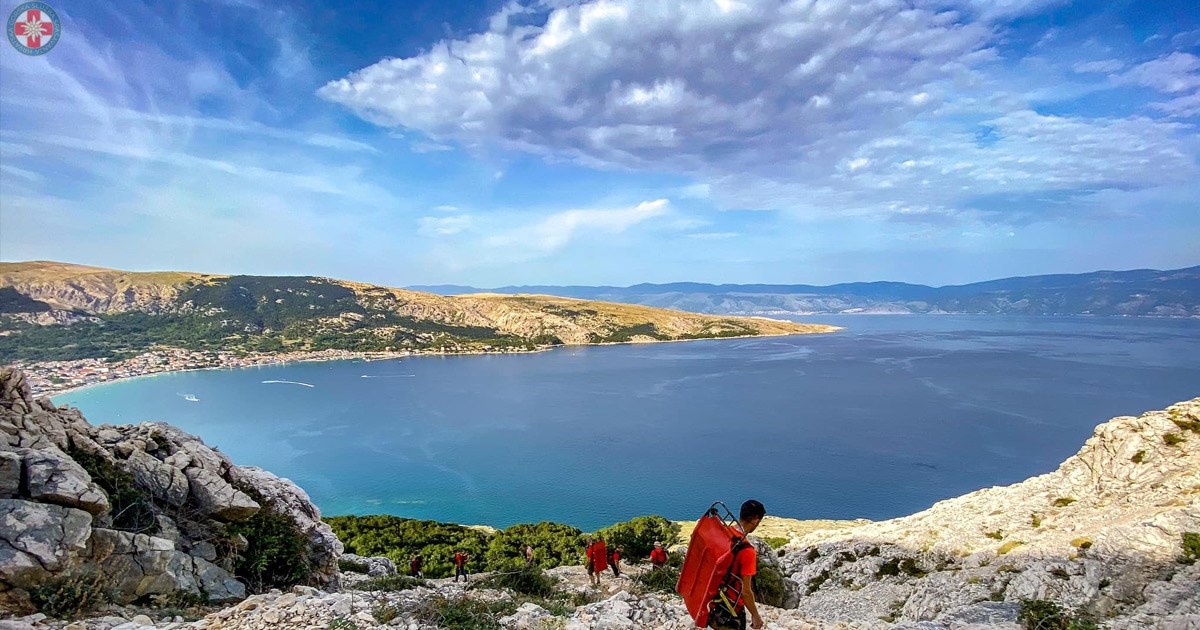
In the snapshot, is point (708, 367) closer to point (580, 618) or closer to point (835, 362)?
point (835, 362)

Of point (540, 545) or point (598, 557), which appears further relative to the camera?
point (540, 545)

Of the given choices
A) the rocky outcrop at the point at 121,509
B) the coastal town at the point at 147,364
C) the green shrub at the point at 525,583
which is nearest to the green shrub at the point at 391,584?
the green shrub at the point at 525,583

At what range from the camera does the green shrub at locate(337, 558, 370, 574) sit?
17031 millimetres

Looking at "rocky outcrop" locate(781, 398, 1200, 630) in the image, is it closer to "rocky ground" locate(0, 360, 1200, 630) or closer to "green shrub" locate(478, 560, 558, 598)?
"rocky ground" locate(0, 360, 1200, 630)

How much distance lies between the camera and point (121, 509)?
10359mm

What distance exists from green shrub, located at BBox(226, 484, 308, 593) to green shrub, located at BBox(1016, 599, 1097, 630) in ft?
53.4

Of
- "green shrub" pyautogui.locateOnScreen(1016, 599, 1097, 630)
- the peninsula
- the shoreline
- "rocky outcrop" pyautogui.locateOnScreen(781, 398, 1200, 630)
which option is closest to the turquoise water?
the shoreline

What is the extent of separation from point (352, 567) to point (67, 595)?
10073 mm

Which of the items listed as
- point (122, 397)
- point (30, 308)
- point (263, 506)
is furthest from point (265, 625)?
point (30, 308)

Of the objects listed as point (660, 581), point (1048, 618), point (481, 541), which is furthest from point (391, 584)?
point (481, 541)

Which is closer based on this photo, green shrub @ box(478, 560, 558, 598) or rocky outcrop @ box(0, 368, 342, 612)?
rocky outcrop @ box(0, 368, 342, 612)

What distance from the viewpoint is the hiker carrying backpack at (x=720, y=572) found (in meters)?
5.99

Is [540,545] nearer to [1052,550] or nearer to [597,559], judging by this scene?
[597,559]

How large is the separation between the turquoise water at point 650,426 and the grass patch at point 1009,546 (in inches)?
1423
